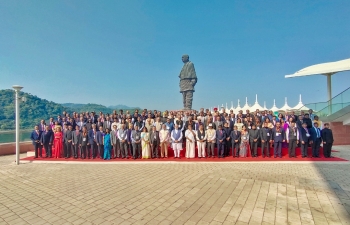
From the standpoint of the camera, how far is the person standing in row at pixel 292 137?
32.2 ft

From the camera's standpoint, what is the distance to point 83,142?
10422 millimetres

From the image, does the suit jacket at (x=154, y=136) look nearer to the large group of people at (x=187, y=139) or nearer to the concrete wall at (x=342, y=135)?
the large group of people at (x=187, y=139)

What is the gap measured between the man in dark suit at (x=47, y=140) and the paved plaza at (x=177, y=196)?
290 cm

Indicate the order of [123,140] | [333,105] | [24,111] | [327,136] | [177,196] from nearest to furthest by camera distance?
[177,196], [327,136], [123,140], [333,105], [24,111]

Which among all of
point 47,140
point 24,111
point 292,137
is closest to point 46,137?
point 47,140

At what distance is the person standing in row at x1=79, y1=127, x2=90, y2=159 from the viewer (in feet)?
34.2

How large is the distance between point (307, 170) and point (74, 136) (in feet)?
33.4

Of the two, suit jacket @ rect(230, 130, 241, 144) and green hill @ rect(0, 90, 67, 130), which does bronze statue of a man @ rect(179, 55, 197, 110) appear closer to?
suit jacket @ rect(230, 130, 241, 144)

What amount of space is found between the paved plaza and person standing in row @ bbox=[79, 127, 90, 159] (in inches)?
107

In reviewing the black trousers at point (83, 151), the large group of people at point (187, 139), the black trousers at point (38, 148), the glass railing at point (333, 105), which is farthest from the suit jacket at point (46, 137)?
the glass railing at point (333, 105)

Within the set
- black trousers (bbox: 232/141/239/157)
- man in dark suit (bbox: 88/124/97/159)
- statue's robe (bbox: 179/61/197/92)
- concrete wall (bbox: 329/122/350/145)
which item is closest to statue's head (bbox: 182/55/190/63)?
statue's robe (bbox: 179/61/197/92)

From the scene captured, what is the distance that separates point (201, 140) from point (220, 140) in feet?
2.93

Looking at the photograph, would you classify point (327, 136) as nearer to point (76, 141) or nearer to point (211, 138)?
point (211, 138)

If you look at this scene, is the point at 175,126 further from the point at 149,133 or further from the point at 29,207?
the point at 29,207
